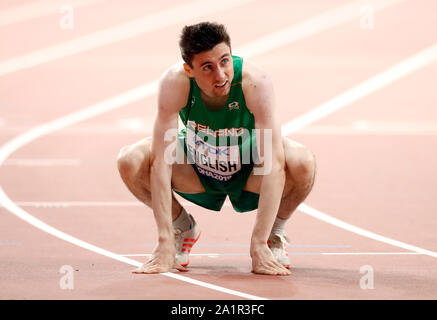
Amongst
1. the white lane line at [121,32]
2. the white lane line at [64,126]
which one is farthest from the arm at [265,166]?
the white lane line at [121,32]

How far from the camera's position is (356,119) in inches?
458

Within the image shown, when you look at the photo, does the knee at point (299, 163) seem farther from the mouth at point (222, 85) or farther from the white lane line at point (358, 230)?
the white lane line at point (358, 230)

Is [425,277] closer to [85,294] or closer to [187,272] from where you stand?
[187,272]

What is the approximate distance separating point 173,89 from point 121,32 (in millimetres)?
11202

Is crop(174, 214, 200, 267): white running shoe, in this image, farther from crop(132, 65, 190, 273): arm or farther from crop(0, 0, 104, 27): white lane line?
crop(0, 0, 104, 27): white lane line

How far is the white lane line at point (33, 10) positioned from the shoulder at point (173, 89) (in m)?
11.4

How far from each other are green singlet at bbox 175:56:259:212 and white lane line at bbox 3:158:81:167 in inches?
163

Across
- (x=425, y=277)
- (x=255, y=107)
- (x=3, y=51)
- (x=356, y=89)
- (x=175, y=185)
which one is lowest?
(x=425, y=277)

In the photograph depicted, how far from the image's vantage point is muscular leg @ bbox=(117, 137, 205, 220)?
4.90 metres

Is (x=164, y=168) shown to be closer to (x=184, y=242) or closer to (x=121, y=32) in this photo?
(x=184, y=242)

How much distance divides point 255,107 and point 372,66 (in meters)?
9.96

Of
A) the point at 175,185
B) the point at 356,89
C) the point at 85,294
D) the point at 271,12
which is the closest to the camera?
the point at 85,294

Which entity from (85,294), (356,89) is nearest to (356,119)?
(356,89)

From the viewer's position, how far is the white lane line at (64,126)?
18.6 ft
